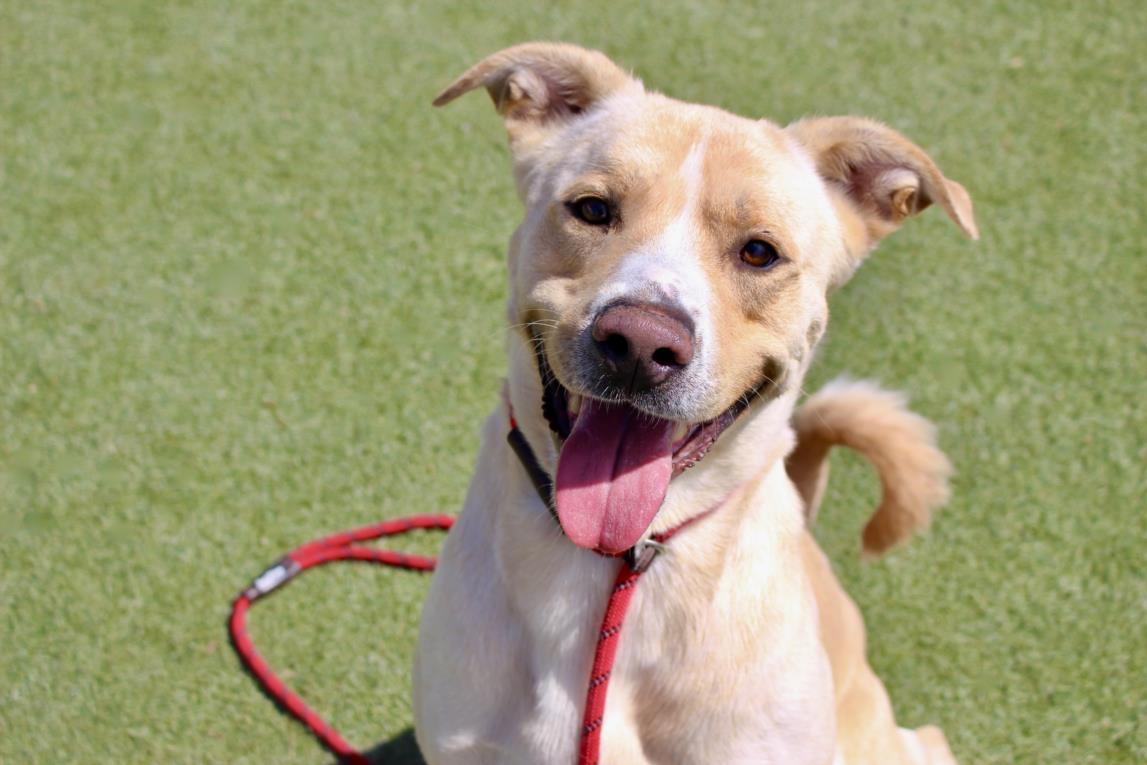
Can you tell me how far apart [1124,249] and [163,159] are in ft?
12.6

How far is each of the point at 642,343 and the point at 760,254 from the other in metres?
0.41

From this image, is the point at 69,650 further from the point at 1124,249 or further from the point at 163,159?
the point at 1124,249

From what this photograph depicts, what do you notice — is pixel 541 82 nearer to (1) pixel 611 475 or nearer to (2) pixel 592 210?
(2) pixel 592 210

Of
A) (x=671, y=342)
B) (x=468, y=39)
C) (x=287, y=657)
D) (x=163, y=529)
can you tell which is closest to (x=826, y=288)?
(x=671, y=342)

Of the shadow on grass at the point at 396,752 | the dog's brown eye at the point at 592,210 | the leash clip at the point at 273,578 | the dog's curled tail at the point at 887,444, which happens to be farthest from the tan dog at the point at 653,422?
the leash clip at the point at 273,578

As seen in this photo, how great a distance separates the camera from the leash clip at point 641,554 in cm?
217

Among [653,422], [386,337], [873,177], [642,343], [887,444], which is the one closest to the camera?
[642,343]

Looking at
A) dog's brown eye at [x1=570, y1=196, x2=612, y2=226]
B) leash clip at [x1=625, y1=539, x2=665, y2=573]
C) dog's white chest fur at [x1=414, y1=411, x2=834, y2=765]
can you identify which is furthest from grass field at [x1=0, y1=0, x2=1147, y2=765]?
dog's brown eye at [x1=570, y1=196, x2=612, y2=226]

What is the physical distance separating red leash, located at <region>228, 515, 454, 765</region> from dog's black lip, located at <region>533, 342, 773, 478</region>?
1.49 m

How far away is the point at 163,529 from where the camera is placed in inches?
138

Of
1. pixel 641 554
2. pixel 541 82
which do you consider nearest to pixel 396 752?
pixel 641 554

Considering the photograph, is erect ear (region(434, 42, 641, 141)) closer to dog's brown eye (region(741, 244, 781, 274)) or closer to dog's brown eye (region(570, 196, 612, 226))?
dog's brown eye (region(570, 196, 612, 226))

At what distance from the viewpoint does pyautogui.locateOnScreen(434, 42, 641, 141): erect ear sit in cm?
234

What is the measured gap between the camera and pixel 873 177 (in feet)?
7.79
